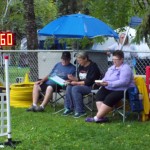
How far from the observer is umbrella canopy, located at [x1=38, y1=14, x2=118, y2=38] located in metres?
9.76

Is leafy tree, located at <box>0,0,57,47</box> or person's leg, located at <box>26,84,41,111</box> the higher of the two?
leafy tree, located at <box>0,0,57,47</box>

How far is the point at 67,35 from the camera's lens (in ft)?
33.0

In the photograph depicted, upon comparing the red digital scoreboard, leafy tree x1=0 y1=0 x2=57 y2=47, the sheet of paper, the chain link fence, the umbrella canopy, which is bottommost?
the sheet of paper

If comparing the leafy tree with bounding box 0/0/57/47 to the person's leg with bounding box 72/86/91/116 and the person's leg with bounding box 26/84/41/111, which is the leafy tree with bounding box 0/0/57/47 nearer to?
the person's leg with bounding box 26/84/41/111

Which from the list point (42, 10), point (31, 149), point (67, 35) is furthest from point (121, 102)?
point (42, 10)

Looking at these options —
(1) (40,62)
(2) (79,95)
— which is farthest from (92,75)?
(1) (40,62)

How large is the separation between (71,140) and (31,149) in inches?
27.9

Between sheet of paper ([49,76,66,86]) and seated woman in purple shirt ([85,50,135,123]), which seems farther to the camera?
sheet of paper ([49,76,66,86])

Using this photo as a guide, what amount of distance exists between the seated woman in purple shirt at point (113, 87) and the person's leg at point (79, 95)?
0.49 m

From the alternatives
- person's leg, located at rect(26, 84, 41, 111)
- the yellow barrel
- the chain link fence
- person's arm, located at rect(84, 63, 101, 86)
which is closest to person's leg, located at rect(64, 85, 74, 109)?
person's arm, located at rect(84, 63, 101, 86)

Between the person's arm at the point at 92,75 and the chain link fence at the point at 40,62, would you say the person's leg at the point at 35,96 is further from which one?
the person's arm at the point at 92,75

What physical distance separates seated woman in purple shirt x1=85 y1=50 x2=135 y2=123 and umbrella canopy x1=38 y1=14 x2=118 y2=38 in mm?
1409

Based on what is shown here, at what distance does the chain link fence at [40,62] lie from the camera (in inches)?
412

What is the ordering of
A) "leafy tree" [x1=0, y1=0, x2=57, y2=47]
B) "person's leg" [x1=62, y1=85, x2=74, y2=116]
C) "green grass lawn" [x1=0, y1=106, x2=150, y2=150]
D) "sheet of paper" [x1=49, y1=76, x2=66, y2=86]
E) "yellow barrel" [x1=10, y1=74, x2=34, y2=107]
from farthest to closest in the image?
"leafy tree" [x1=0, y1=0, x2=57, y2=47]
"yellow barrel" [x1=10, y1=74, x2=34, y2=107]
"sheet of paper" [x1=49, y1=76, x2=66, y2=86]
"person's leg" [x1=62, y1=85, x2=74, y2=116]
"green grass lawn" [x1=0, y1=106, x2=150, y2=150]
